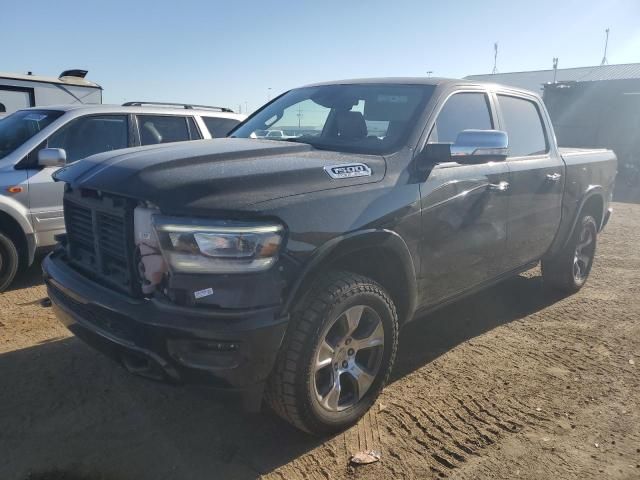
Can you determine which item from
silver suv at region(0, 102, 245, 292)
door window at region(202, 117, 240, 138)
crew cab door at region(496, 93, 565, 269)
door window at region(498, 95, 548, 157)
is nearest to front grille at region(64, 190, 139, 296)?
silver suv at region(0, 102, 245, 292)

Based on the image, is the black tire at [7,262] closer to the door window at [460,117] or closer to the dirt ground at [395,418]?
the dirt ground at [395,418]

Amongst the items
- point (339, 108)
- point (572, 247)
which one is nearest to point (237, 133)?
point (339, 108)

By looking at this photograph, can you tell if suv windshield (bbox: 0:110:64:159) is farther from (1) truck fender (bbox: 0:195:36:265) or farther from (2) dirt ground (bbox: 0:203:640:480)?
(2) dirt ground (bbox: 0:203:640:480)

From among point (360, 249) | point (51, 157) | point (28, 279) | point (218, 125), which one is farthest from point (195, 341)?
point (218, 125)

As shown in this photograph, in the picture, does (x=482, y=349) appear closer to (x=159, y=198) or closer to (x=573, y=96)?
(x=159, y=198)

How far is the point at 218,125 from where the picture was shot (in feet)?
22.1

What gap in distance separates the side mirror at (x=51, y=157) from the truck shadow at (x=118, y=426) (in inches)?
72.5

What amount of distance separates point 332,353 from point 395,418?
0.68 m

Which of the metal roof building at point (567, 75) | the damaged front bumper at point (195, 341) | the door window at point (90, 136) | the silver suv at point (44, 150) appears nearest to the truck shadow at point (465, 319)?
the damaged front bumper at point (195, 341)

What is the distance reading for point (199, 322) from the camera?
238 cm

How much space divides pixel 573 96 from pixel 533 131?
16.7 m

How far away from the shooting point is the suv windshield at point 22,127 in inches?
211

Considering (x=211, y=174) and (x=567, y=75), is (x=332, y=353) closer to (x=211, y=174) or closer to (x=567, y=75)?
(x=211, y=174)

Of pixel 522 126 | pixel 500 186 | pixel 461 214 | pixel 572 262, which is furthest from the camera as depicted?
pixel 572 262
